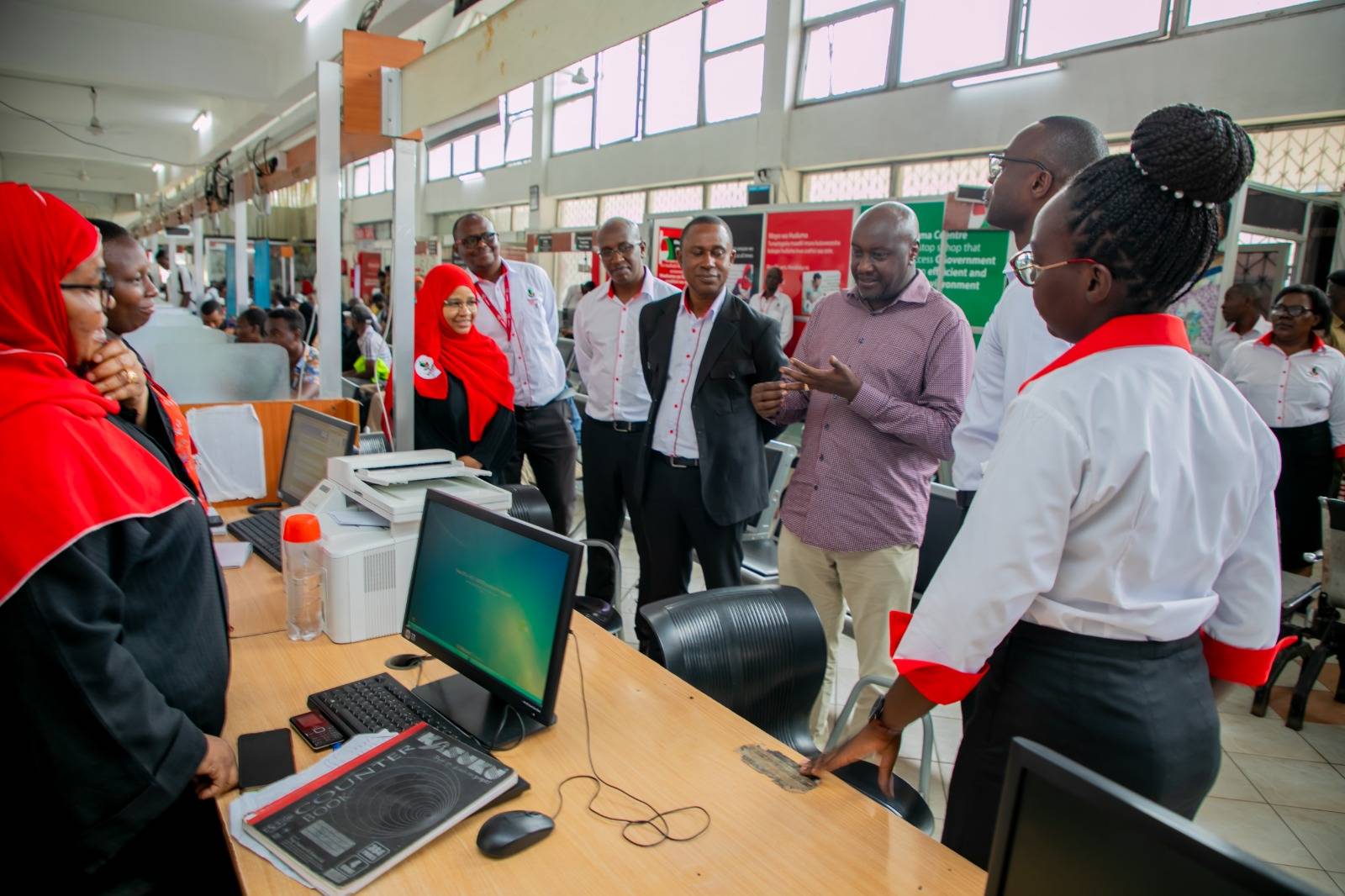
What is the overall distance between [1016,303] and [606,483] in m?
1.84

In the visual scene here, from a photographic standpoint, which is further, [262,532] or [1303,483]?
[1303,483]

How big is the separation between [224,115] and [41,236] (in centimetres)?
826

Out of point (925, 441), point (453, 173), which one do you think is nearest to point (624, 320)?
point (925, 441)

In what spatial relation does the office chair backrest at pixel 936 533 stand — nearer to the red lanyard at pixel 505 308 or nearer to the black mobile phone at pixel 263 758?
the red lanyard at pixel 505 308

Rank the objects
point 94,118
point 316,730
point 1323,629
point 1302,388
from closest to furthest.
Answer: point 316,730 < point 1323,629 < point 1302,388 < point 94,118

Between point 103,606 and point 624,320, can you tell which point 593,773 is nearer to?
point 103,606

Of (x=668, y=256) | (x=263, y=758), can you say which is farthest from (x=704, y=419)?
(x=668, y=256)

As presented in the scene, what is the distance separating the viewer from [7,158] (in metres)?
13.3

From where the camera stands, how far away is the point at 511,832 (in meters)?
1.20

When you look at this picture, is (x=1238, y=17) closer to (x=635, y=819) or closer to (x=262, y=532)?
(x=262, y=532)

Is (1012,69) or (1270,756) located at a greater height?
(1012,69)

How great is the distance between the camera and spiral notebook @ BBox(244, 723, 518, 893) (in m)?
1.14

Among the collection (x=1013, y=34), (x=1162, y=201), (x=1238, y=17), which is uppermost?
(x=1013, y=34)

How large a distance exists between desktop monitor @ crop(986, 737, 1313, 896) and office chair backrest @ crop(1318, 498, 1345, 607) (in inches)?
124
